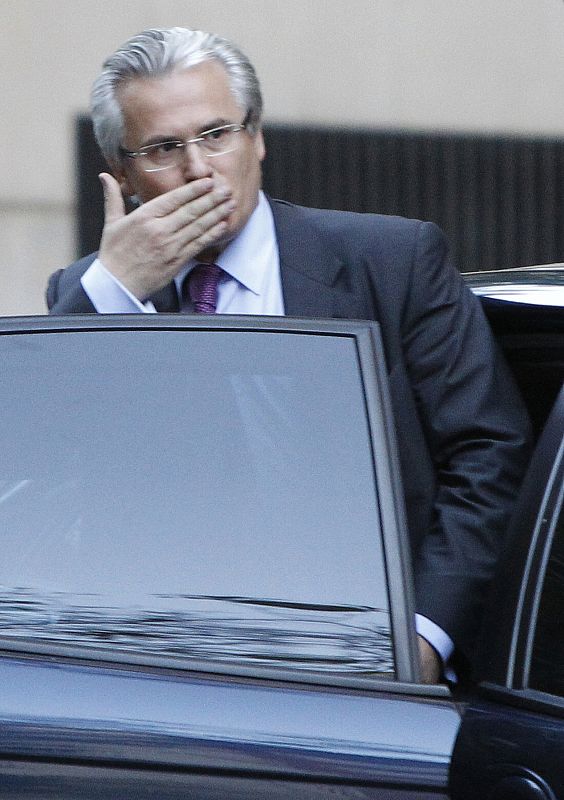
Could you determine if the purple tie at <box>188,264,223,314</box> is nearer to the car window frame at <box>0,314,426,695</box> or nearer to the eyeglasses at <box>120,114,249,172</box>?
the eyeglasses at <box>120,114,249,172</box>

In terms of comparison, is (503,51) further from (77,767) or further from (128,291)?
(77,767)

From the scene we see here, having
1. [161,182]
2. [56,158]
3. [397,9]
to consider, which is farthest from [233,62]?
[397,9]

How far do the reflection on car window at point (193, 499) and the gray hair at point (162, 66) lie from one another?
826 millimetres

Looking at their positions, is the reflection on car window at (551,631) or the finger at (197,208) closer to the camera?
the reflection on car window at (551,631)

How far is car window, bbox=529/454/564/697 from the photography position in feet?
5.58

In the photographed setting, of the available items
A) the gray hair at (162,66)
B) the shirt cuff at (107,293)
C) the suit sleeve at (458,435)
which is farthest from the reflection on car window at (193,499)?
the gray hair at (162,66)

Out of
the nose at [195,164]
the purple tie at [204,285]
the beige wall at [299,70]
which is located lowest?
the beige wall at [299,70]

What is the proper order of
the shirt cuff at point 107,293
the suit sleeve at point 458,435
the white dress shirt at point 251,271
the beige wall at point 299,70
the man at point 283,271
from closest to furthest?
the suit sleeve at point 458,435, the man at point 283,271, the shirt cuff at point 107,293, the white dress shirt at point 251,271, the beige wall at point 299,70

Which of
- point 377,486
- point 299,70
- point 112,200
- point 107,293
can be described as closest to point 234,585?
point 377,486

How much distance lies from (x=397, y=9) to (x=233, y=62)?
21.1ft

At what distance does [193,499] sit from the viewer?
68.6 inches

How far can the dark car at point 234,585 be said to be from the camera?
1561 mm

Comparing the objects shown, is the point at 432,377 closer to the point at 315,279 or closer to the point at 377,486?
the point at 315,279

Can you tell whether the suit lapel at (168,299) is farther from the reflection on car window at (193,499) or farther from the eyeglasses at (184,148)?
the reflection on car window at (193,499)
